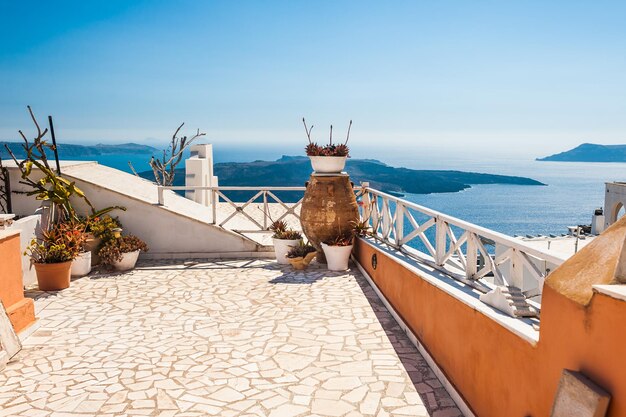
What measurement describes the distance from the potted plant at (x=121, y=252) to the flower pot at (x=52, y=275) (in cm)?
89

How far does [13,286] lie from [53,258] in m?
1.64

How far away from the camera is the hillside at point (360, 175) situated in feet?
110

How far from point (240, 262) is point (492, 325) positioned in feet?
18.9

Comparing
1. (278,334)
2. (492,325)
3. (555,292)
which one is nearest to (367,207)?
(278,334)

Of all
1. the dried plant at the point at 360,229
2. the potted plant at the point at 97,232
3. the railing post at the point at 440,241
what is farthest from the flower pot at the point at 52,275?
A: the railing post at the point at 440,241

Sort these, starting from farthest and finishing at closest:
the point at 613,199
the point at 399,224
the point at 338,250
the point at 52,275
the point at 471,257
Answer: the point at 613,199
the point at 338,250
the point at 52,275
the point at 399,224
the point at 471,257

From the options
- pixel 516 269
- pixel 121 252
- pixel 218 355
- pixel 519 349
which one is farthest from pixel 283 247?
pixel 519 349

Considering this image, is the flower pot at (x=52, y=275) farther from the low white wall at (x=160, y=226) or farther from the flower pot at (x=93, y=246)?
the low white wall at (x=160, y=226)

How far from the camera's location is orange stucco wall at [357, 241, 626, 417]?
1.91 meters

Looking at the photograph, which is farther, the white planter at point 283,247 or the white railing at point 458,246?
the white planter at point 283,247

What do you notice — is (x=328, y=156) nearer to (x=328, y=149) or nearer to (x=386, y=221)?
(x=328, y=149)

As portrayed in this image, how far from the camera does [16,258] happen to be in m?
4.94

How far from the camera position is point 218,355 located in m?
4.43

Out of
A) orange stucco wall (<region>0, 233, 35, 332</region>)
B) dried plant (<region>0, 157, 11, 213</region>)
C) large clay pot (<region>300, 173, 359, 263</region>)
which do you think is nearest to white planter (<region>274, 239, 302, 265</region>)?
large clay pot (<region>300, 173, 359, 263</region>)
